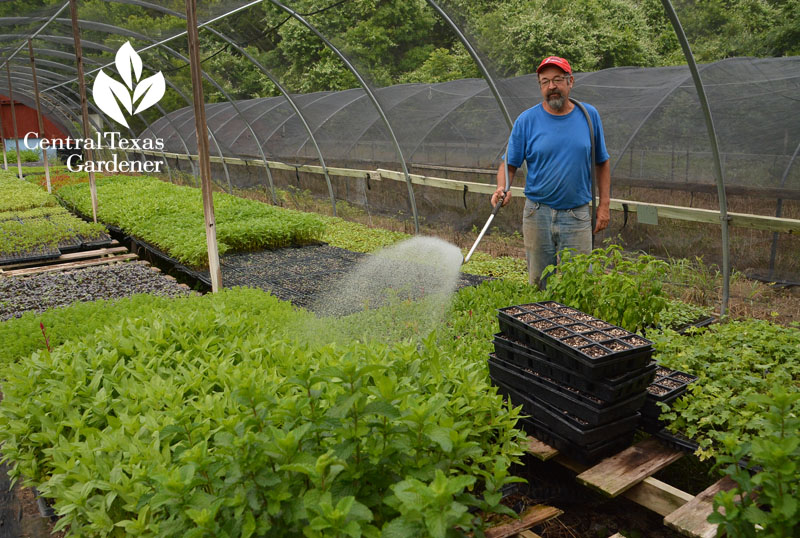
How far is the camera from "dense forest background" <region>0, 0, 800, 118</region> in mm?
6695

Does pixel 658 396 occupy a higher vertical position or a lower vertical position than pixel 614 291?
lower

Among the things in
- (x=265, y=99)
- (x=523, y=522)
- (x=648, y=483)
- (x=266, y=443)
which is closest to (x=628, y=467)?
(x=648, y=483)

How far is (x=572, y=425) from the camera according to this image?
2.83 meters

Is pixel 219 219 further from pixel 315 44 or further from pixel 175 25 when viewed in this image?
pixel 315 44

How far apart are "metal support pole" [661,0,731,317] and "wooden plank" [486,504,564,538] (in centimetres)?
355

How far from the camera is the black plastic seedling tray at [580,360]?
274 cm

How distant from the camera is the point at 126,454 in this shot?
2.17m

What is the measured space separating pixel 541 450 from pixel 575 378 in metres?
0.41

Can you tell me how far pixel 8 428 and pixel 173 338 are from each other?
919mm

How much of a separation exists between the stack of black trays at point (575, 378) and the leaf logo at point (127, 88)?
1395cm

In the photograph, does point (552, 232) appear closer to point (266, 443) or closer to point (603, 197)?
point (603, 197)

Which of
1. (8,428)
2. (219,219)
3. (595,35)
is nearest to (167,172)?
(219,219)

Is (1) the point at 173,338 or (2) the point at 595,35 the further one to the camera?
(2) the point at 595,35

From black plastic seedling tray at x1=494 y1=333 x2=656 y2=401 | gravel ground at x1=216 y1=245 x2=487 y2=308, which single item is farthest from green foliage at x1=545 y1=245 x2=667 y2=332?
gravel ground at x1=216 y1=245 x2=487 y2=308
